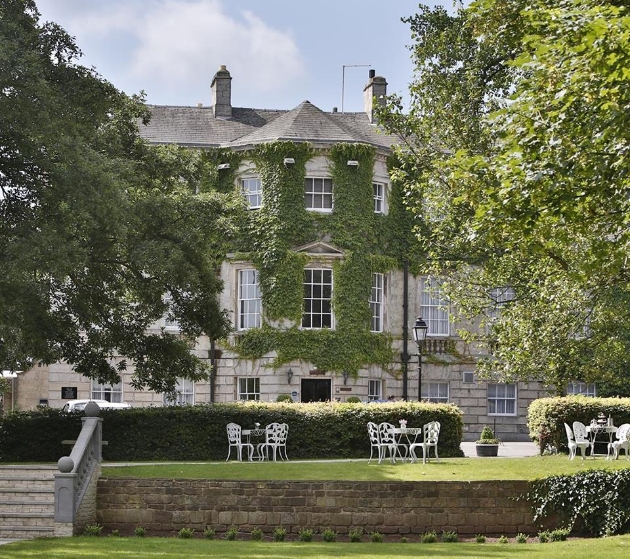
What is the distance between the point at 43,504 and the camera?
2292cm

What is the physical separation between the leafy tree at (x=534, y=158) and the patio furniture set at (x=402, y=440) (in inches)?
111

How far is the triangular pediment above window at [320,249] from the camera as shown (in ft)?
145

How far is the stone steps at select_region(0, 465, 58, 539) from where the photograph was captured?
22.4 meters

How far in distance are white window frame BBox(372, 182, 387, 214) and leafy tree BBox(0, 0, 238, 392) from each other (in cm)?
1474

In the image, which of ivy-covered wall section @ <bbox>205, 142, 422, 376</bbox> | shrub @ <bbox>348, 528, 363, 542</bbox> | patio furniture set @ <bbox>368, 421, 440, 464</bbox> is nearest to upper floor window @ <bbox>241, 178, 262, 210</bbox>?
ivy-covered wall section @ <bbox>205, 142, 422, 376</bbox>

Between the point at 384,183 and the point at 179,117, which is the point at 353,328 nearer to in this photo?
the point at 384,183

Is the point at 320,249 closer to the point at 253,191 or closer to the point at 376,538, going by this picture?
the point at 253,191

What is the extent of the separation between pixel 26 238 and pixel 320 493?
7.62 meters

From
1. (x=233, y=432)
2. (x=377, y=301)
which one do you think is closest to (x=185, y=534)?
(x=233, y=432)

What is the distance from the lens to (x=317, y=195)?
4488cm

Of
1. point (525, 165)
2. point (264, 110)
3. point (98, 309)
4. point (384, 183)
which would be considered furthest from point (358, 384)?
point (525, 165)

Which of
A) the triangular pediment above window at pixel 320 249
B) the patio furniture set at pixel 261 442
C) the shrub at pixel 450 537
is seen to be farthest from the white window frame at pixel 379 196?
the shrub at pixel 450 537

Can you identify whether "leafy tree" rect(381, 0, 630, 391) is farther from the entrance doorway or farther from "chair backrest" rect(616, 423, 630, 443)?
the entrance doorway

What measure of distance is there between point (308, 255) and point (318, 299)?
1642 millimetres
